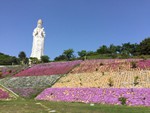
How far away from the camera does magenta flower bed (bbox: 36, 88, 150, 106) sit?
2295 cm

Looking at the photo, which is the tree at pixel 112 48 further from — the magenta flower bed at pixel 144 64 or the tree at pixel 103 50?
the magenta flower bed at pixel 144 64

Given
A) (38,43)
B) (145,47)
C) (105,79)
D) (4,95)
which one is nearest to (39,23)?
(38,43)

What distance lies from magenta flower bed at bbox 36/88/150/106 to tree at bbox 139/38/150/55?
3451 centimetres

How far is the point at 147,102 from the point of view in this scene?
2212cm

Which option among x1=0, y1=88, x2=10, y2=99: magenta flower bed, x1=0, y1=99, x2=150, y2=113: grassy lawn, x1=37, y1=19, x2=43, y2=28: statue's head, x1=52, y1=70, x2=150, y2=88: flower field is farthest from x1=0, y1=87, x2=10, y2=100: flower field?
x1=37, y1=19, x2=43, y2=28: statue's head

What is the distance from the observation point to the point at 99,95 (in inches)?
1007

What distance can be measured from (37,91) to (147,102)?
1327cm

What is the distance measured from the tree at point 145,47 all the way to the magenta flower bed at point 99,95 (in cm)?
3451

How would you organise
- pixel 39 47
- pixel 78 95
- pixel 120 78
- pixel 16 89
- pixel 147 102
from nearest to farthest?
pixel 147 102 → pixel 78 95 → pixel 120 78 → pixel 16 89 → pixel 39 47

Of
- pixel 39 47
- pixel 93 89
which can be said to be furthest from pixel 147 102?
pixel 39 47

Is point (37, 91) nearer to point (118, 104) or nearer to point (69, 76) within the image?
point (69, 76)

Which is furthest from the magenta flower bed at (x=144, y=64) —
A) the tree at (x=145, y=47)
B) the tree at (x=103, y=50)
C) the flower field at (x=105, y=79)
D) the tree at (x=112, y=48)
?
the tree at (x=103, y=50)

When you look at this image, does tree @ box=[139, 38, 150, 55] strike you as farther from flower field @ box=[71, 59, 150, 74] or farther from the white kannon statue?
the white kannon statue

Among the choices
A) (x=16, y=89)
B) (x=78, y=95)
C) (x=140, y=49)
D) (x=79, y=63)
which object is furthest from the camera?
(x=140, y=49)
